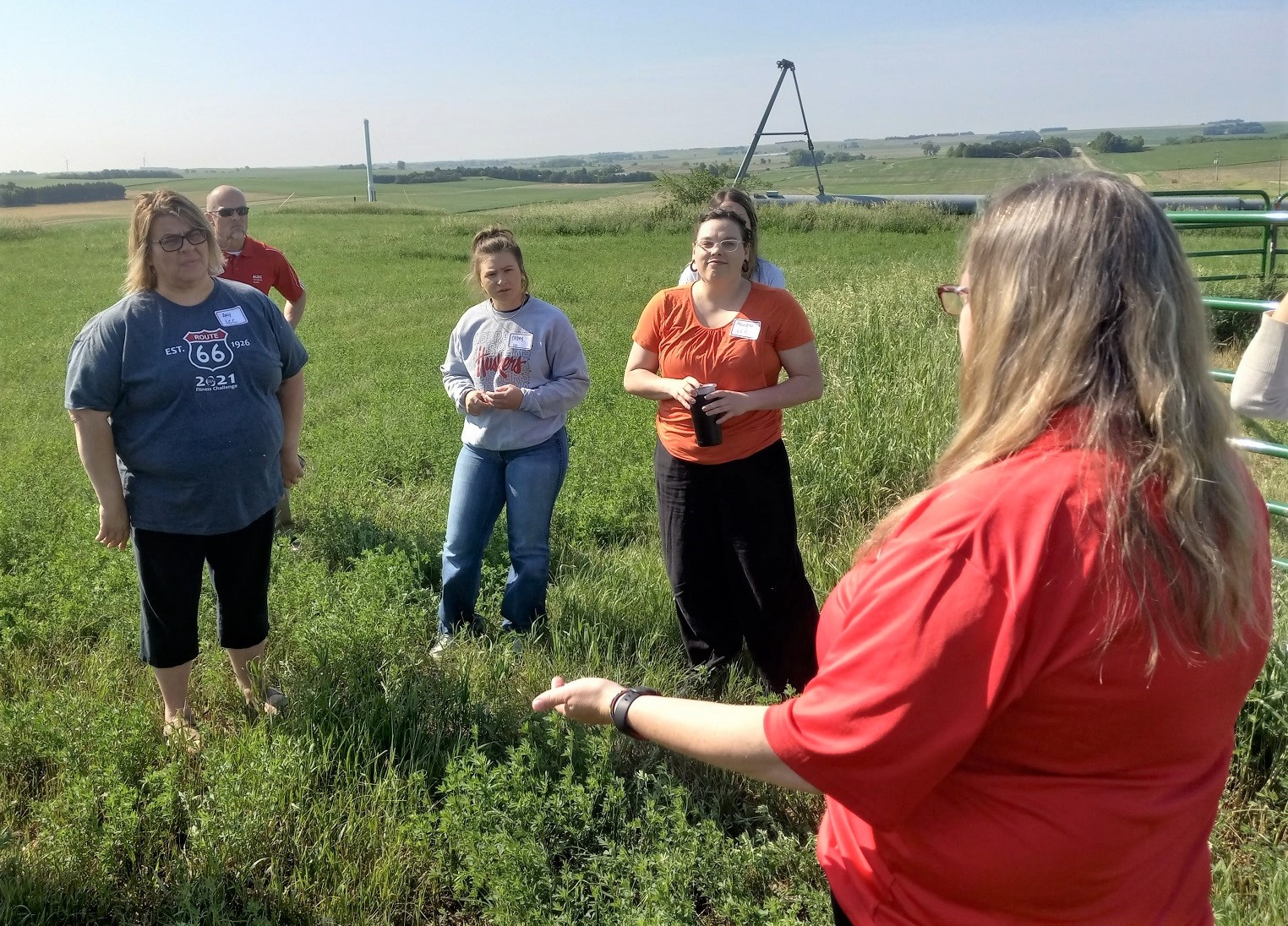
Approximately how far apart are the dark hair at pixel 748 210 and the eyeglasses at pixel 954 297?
247 centimetres

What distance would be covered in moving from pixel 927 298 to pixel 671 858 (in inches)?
334

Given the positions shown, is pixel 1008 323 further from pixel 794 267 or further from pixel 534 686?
pixel 794 267

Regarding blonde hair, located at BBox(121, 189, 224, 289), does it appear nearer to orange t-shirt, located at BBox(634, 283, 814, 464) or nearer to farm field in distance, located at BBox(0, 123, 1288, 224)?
farm field in distance, located at BBox(0, 123, 1288, 224)

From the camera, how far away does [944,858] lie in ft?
4.23

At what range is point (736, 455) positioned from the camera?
3.74 meters

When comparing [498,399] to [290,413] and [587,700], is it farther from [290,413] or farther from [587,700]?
[587,700]

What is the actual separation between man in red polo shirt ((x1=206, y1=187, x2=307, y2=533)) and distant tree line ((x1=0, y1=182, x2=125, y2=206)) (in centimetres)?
6320

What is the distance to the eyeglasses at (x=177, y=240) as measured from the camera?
10.9 ft

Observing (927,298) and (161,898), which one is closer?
(161,898)

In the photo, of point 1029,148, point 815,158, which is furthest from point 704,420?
point 815,158

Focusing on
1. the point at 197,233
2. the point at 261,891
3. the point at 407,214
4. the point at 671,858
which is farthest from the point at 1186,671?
the point at 407,214

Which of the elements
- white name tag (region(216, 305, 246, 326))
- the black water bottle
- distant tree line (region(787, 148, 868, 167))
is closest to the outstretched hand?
the black water bottle

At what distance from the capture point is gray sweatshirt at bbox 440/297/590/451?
13.9ft

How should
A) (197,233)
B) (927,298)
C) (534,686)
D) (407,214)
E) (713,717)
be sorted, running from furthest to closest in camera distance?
(407,214), (927,298), (534,686), (197,233), (713,717)
